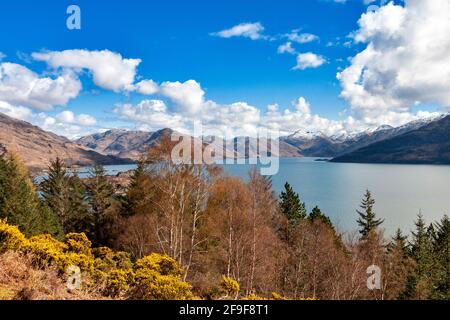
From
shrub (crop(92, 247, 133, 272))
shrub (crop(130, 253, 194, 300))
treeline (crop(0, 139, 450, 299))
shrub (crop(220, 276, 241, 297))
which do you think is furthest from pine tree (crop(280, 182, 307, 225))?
shrub (crop(130, 253, 194, 300))

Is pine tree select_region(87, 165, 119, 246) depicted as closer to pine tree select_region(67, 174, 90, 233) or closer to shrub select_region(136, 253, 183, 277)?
pine tree select_region(67, 174, 90, 233)

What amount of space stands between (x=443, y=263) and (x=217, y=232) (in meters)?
36.0

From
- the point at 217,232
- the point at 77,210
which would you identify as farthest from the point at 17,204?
the point at 77,210

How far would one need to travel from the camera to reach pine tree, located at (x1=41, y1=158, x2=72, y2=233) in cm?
4512

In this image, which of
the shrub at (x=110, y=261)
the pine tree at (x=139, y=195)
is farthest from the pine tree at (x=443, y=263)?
the shrub at (x=110, y=261)

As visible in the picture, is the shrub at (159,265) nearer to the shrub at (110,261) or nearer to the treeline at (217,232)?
the shrub at (110,261)

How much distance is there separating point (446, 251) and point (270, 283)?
3317 cm

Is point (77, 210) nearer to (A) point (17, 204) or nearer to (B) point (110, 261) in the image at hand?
(A) point (17, 204)

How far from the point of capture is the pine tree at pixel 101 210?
136 ft

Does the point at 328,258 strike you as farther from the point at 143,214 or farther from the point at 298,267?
the point at 143,214

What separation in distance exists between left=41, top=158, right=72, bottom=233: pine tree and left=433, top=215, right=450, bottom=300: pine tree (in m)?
47.8

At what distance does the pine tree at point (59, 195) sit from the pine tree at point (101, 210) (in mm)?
3312

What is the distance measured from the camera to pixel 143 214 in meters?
36.4
